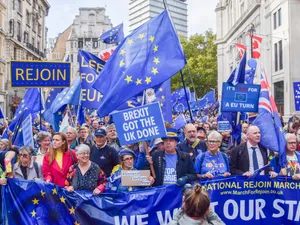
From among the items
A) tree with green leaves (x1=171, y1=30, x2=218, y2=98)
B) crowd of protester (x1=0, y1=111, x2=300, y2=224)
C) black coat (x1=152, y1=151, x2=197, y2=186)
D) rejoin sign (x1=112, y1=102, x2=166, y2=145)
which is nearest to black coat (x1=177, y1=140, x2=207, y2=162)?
crowd of protester (x1=0, y1=111, x2=300, y2=224)

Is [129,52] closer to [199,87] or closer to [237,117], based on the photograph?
[237,117]

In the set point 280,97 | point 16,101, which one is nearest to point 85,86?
point 280,97

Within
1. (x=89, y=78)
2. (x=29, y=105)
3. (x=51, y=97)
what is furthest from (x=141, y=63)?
(x=51, y=97)

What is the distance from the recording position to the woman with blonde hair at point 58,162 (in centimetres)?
600

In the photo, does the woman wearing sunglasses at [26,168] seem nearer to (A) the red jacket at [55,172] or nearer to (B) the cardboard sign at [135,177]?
(A) the red jacket at [55,172]

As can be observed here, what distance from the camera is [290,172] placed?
6.11 m

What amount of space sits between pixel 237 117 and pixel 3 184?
5.35m

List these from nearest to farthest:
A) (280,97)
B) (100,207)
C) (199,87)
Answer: (100,207)
(280,97)
(199,87)

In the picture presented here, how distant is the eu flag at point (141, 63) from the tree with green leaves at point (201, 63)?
50.5 metres

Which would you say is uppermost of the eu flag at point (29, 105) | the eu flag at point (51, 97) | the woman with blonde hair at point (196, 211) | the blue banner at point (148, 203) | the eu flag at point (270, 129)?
the eu flag at point (51, 97)

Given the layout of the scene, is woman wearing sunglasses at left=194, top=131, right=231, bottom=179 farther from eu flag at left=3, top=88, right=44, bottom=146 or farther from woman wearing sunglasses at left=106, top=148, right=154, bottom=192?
eu flag at left=3, top=88, right=44, bottom=146

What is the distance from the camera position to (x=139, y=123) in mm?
5891

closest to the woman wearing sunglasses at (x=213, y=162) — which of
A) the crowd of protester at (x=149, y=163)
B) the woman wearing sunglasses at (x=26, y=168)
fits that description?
the crowd of protester at (x=149, y=163)

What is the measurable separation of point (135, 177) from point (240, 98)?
161 inches
